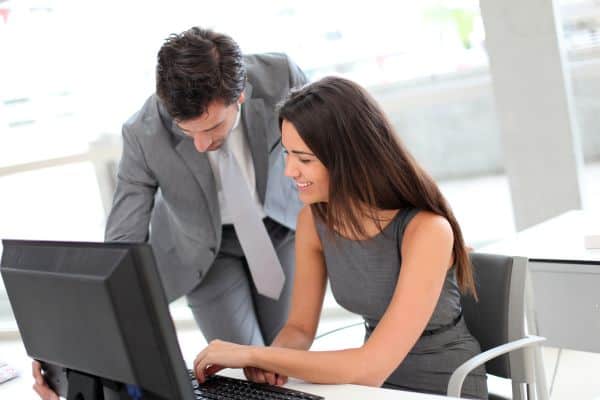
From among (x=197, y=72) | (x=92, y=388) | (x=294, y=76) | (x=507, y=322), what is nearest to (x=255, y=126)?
(x=294, y=76)

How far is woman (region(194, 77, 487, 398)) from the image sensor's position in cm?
175

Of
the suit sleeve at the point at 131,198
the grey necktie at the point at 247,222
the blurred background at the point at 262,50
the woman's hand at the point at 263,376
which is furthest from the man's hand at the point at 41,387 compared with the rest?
the blurred background at the point at 262,50

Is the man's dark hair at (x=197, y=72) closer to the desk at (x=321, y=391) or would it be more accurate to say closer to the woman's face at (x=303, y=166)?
the woman's face at (x=303, y=166)

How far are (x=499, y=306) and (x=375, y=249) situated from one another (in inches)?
12.0

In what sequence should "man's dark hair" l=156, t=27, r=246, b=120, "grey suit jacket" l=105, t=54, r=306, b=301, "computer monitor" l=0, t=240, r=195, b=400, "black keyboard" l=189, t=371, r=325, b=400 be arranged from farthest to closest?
"grey suit jacket" l=105, t=54, r=306, b=301 → "man's dark hair" l=156, t=27, r=246, b=120 → "black keyboard" l=189, t=371, r=325, b=400 → "computer monitor" l=0, t=240, r=195, b=400

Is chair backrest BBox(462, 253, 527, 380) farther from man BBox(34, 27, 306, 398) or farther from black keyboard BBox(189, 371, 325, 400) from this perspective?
man BBox(34, 27, 306, 398)

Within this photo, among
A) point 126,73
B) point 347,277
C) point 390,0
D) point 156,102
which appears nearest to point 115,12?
point 126,73

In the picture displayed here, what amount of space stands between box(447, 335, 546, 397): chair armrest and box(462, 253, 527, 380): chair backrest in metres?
0.07

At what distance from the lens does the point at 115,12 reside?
4.41m

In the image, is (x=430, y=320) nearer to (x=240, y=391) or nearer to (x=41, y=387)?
(x=240, y=391)

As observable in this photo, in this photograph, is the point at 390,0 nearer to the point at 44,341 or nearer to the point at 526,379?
the point at 526,379

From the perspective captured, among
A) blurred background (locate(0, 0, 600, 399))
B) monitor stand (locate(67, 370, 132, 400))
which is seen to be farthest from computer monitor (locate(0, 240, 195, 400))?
blurred background (locate(0, 0, 600, 399))

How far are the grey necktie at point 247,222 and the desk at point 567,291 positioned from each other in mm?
677

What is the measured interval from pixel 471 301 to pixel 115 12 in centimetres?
300
